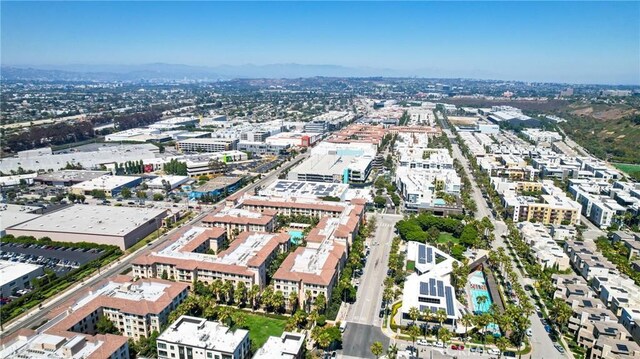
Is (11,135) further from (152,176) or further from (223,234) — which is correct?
(223,234)

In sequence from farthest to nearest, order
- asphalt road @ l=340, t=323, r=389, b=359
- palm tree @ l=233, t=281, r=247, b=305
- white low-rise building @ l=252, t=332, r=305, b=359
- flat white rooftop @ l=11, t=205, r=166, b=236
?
flat white rooftop @ l=11, t=205, r=166, b=236 < palm tree @ l=233, t=281, r=247, b=305 < asphalt road @ l=340, t=323, r=389, b=359 < white low-rise building @ l=252, t=332, r=305, b=359

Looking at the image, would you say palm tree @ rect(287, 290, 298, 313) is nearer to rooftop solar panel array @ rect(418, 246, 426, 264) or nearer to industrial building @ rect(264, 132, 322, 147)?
rooftop solar panel array @ rect(418, 246, 426, 264)

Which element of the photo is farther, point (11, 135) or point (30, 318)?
point (11, 135)

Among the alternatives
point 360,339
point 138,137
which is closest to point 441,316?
point 360,339

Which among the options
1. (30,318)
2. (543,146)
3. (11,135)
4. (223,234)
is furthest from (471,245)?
(11,135)

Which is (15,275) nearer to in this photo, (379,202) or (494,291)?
(494,291)

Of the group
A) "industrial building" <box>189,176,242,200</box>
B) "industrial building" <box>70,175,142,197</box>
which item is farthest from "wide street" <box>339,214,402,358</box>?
"industrial building" <box>70,175,142,197</box>
